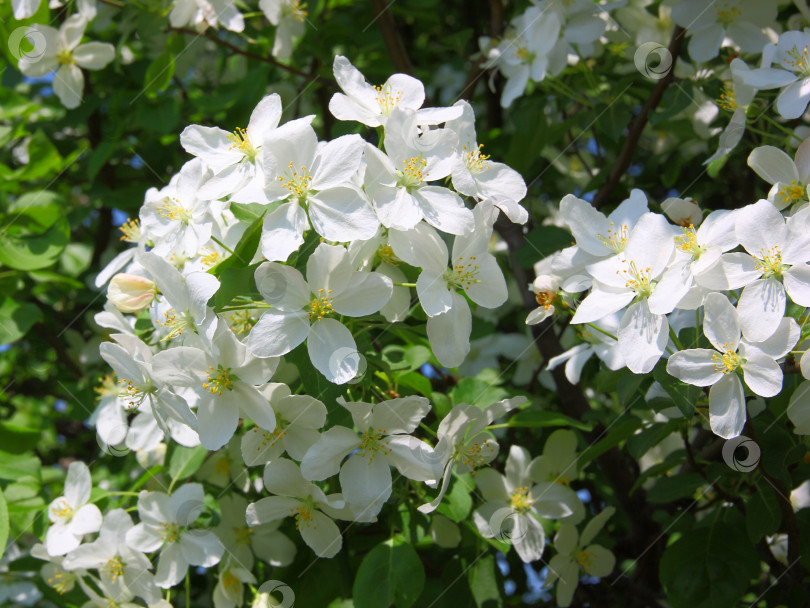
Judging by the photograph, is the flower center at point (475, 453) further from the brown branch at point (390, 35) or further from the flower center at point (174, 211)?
the brown branch at point (390, 35)

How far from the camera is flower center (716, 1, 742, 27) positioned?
Answer: 7.61 ft

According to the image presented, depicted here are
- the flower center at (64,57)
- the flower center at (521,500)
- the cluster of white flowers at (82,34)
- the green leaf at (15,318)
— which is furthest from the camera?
→ the flower center at (64,57)

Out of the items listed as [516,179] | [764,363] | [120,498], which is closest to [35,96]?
[120,498]

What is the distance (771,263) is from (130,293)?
1.35 m

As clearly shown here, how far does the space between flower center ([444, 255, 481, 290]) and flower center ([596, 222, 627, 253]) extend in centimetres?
31

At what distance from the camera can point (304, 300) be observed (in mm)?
1511

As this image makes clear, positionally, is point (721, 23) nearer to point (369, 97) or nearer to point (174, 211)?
point (369, 97)

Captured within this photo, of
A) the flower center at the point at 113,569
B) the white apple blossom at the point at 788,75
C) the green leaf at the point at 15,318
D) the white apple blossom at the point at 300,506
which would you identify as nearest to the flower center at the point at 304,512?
the white apple blossom at the point at 300,506

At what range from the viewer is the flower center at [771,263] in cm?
150

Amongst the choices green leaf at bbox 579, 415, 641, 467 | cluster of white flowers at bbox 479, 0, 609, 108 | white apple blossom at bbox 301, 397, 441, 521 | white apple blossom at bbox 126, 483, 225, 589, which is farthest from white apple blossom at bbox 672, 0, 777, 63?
white apple blossom at bbox 126, 483, 225, 589

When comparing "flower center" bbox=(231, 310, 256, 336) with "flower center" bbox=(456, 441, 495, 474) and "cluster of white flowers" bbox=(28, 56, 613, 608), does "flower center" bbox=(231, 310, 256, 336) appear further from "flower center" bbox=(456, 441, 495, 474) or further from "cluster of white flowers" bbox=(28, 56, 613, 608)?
"flower center" bbox=(456, 441, 495, 474)

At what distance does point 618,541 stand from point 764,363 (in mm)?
1346

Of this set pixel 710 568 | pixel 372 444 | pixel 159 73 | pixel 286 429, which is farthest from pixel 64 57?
pixel 710 568

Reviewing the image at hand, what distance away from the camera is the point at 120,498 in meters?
2.25
